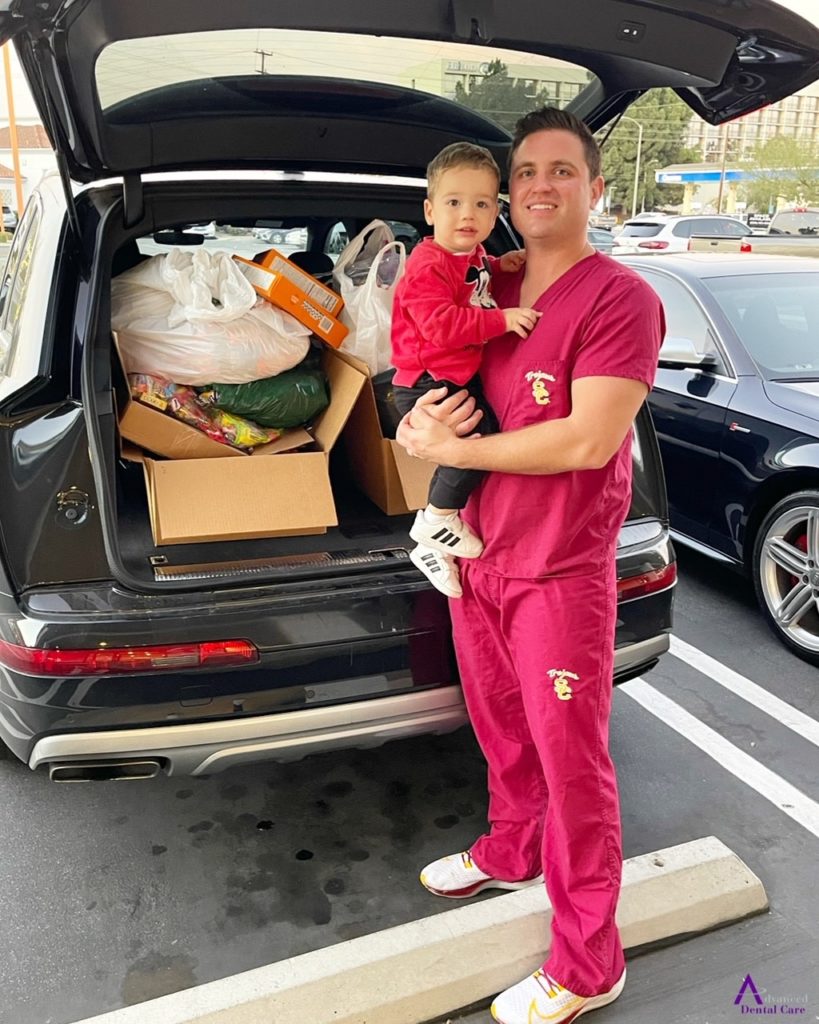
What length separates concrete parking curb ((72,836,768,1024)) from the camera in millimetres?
2006

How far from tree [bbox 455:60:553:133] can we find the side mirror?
1.84 m

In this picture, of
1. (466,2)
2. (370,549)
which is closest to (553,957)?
(370,549)

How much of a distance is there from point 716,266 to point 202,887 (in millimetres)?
3819

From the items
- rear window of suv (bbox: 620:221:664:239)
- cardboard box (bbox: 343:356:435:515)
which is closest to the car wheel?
cardboard box (bbox: 343:356:435:515)

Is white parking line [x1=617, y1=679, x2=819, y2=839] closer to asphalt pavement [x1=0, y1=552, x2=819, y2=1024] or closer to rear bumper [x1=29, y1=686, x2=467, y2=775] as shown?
asphalt pavement [x1=0, y1=552, x2=819, y2=1024]

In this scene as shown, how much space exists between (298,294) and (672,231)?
18.3m

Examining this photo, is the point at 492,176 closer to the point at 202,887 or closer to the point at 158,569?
the point at 158,569

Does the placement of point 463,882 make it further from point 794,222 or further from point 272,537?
point 794,222

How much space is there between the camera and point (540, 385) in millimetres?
1912

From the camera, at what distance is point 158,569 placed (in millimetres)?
2408

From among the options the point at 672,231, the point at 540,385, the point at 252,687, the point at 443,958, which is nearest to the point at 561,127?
the point at 540,385

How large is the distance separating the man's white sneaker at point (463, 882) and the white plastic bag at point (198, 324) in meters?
1.60

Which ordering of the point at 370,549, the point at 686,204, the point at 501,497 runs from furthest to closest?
the point at 686,204
the point at 370,549
the point at 501,497

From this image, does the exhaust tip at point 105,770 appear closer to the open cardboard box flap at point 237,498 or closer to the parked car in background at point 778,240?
the open cardboard box flap at point 237,498
